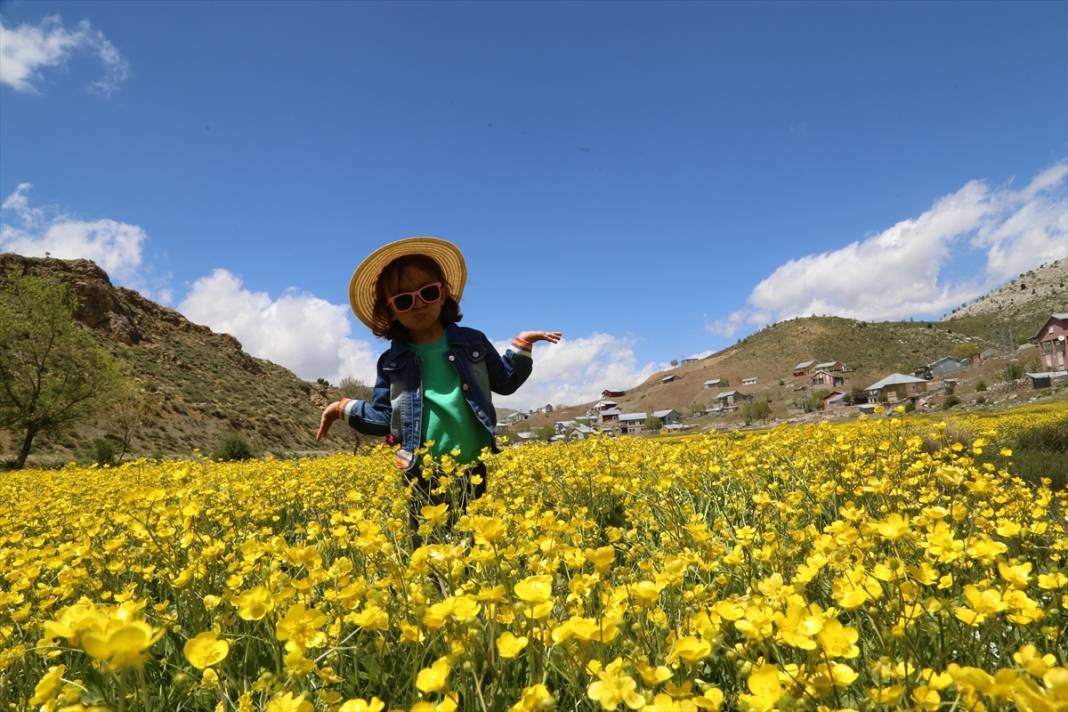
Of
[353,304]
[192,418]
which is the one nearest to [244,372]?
[192,418]

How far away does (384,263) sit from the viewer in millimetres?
3883

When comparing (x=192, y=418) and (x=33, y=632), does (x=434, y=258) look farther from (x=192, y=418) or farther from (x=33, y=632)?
(x=192, y=418)

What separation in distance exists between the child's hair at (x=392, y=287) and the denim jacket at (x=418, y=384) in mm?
135

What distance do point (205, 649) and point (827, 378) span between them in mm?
84701

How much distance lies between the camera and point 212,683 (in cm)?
146

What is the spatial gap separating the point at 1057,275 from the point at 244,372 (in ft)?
439

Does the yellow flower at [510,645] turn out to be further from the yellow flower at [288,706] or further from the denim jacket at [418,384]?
the denim jacket at [418,384]

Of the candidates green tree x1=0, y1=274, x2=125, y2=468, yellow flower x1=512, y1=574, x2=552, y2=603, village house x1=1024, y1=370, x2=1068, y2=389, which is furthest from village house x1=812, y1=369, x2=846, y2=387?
yellow flower x1=512, y1=574, x2=552, y2=603

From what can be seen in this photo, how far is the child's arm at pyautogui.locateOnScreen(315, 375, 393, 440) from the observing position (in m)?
3.63

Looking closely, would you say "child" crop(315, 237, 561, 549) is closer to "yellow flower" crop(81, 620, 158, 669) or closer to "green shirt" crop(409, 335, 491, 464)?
"green shirt" crop(409, 335, 491, 464)

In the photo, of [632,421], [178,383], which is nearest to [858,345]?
[632,421]

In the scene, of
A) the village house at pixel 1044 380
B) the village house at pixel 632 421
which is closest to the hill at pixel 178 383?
the village house at pixel 632 421

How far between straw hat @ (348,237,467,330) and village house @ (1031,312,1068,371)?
63461 mm

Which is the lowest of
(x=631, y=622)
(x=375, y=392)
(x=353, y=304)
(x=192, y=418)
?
(x=631, y=622)
